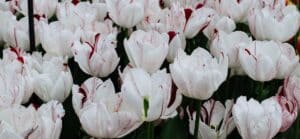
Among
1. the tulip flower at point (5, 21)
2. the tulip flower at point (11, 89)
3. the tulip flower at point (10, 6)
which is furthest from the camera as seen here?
the tulip flower at point (10, 6)

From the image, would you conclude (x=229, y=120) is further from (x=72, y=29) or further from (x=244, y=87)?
(x=72, y=29)

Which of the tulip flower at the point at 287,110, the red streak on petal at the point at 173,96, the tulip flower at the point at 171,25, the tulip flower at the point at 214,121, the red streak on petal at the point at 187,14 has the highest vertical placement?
the red streak on petal at the point at 187,14

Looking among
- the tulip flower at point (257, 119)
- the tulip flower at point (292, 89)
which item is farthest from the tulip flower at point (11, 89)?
the tulip flower at point (292, 89)

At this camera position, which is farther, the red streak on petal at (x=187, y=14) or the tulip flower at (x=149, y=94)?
the red streak on petal at (x=187, y=14)

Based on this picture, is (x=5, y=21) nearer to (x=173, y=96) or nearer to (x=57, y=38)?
(x=57, y=38)

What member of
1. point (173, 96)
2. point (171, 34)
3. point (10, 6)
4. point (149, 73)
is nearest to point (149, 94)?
point (173, 96)

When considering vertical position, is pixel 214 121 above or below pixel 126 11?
below

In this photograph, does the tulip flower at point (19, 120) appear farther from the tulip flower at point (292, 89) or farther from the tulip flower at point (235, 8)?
the tulip flower at point (235, 8)
